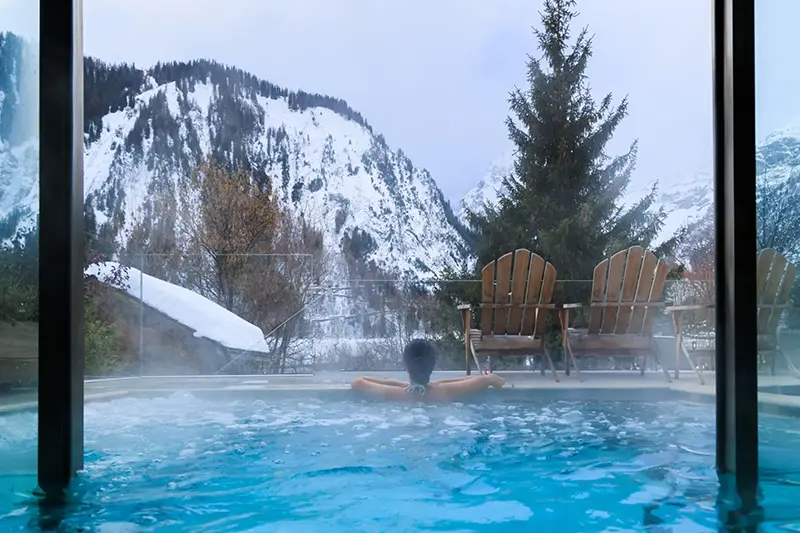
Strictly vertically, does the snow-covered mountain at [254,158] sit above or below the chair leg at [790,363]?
above

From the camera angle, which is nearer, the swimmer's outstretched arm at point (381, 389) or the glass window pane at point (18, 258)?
the glass window pane at point (18, 258)

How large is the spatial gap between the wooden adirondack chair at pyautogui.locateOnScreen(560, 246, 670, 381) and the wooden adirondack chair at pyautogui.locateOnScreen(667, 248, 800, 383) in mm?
2739

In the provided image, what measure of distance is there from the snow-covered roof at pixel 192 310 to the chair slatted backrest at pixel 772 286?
4361mm

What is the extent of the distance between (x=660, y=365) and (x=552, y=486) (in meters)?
2.96

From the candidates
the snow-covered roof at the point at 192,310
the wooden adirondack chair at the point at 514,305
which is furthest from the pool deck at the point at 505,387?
the snow-covered roof at the point at 192,310

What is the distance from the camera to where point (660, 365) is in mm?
5098

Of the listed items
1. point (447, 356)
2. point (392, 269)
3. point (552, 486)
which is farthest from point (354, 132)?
point (552, 486)

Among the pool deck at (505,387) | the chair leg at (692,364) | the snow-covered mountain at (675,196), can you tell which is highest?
the snow-covered mountain at (675,196)

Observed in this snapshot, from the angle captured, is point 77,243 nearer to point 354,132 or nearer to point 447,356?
point 447,356

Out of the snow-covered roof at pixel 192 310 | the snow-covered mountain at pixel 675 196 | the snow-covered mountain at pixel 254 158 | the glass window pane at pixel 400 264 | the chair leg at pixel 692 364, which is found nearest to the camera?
the glass window pane at pixel 400 264

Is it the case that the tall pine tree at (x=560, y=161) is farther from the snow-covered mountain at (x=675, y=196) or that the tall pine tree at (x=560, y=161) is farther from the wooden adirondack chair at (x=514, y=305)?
the wooden adirondack chair at (x=514, y=305)

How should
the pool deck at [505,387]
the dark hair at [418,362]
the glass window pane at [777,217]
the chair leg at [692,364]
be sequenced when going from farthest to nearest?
the chair leg at [692,364] → the pool deck at [505,387] → the dark hair at [418,362] → the glass window pane at [777,217]

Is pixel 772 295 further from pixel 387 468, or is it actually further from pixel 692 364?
pixel 692 364

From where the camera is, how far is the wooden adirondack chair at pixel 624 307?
4793mm
